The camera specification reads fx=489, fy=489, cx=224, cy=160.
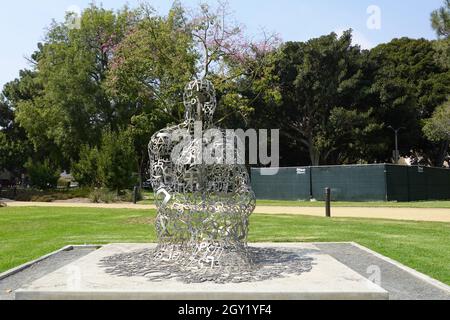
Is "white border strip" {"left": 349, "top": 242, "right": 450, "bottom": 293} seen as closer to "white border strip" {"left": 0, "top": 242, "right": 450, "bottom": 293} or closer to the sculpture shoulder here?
"white border strip" {"left": 0, "top": 242, "right": 450, "bottom": 293}

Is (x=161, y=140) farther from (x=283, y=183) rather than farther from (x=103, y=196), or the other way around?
(x=283, y=183)

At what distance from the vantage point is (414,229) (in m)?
12.8

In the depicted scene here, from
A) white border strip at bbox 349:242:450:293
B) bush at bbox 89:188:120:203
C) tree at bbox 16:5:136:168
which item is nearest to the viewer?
white border strip at bbox 349:242:450:293

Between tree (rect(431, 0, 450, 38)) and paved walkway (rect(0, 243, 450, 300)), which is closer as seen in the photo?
paved walkway (rect(0, 243, 450, 300))

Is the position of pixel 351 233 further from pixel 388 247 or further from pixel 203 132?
pixel 203 132

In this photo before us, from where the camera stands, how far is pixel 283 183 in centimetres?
2903

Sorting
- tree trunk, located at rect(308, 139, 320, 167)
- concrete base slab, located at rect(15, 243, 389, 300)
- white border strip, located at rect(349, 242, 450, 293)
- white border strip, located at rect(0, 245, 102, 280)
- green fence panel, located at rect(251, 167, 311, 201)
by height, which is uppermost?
tree trunk, located at rect(308, 139, 320, 167)

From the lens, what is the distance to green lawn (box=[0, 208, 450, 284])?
8.96 metres

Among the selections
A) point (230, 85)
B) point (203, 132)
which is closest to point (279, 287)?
point (203, 132)

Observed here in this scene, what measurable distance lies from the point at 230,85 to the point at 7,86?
43213 mm

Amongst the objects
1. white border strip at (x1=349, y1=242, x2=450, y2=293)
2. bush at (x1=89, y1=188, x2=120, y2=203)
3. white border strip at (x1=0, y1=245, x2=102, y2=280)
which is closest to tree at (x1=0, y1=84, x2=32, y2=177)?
bush at (x1=89, y1=188, x2=120, y2=203)

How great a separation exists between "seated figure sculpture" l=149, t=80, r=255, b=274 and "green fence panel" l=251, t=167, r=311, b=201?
20.9 metres

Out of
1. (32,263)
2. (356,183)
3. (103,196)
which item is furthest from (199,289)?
(103,196)

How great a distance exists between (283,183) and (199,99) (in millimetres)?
21766
